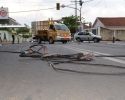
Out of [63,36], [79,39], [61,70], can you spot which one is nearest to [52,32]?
[63,36]

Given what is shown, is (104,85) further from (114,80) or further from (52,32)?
(52,32)

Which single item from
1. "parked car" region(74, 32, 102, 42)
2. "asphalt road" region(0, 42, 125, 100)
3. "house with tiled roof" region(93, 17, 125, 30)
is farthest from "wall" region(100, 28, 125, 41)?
"asphalt road" region(0, 42, 125, 100)

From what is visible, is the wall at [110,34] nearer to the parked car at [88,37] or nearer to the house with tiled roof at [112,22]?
the house with tiled roof at [112,22]

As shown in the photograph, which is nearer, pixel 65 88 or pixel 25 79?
pixel 65 88

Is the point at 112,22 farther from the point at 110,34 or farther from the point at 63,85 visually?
the point at 63,85

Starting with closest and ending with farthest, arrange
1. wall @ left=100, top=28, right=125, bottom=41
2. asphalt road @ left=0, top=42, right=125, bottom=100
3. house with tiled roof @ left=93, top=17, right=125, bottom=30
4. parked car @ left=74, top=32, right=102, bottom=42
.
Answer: asphalt road @ left=0, top=42, right=125, bottom=100, parked car @ left=74, top=32, right=102, bottom=42, wall @ left=100, top=28, right=125, bottom=41, house with tiled roof @ left=93, top=17, right=125, bottom=30

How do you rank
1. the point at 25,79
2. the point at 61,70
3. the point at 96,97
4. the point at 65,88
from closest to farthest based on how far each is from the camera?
the point at 96,97 → the point at 65,88 → the point at 25,79 → the point at 61,70

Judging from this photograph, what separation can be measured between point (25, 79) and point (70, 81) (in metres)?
0.93

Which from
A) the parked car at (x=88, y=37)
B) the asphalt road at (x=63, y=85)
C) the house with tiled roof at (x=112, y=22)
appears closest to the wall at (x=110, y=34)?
the house with tiled roof at (x=112, y=22)

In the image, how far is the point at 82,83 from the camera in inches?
179

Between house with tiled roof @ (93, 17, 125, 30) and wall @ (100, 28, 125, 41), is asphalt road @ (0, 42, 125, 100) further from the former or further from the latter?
house with tiled roof @ (93, 17, 125, 30)

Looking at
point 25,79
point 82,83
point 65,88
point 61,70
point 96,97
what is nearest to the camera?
point 96,97

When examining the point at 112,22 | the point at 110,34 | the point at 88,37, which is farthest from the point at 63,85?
the point at 112,22

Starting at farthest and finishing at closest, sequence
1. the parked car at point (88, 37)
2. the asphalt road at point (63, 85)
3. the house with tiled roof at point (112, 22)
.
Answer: the house with tiled roof at point (112, 22), the parked car at point (88, 37), the asphalt road at point (63, 85)
